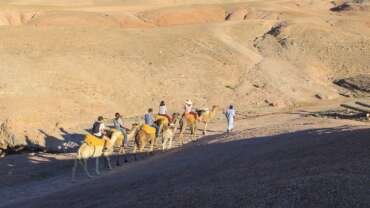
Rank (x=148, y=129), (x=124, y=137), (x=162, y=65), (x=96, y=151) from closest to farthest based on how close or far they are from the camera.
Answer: (x=96, y=151)
(x=124, y=137)
(x=148, y=129)
(x=162, y=65)

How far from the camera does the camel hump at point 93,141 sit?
21234 mm

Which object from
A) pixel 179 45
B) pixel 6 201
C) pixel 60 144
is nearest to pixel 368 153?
pixel 6 201

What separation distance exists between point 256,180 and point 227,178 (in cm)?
134

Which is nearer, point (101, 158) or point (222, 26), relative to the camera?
point (101, 158)

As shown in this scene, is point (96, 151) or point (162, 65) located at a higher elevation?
point (162, 65)

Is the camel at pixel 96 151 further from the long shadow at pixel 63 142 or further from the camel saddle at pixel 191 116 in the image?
the long shadow at pixel 63 142

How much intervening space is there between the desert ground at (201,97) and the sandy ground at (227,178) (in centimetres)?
5

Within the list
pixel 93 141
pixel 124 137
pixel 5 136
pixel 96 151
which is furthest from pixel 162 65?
pixel 93 141

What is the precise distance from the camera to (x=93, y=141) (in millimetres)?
21422

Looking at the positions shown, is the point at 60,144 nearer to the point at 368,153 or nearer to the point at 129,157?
the point at 129,157

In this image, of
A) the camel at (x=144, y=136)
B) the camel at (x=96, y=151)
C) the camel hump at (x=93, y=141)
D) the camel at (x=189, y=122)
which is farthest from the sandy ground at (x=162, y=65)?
the camel hump at (x=93, y=141)

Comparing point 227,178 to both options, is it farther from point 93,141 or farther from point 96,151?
point 96,151

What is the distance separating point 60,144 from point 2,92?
7718 millimetres

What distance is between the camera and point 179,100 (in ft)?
134
